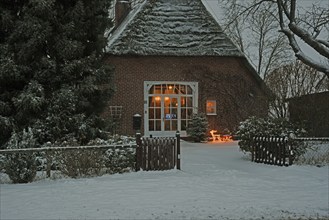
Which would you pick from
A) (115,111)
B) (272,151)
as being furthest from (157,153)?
(115,111)

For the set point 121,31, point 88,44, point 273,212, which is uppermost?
point 121,31

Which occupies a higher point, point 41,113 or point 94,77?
point 94,77

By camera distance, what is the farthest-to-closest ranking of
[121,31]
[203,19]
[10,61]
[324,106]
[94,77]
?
[203,19]
[121,31]
[324,106]
[94,77]
[10,61]

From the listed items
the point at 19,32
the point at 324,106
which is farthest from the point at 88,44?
the point at 324,106

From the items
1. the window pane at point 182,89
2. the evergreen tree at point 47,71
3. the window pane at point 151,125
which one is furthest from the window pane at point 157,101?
the evergreen tree at point 47,71

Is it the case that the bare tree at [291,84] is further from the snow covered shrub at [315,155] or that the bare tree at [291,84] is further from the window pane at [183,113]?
the window pane at [183,113]

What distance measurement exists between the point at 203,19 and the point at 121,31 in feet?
16.1

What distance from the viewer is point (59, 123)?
13859 millimetres

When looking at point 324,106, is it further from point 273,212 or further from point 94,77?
point 273,212

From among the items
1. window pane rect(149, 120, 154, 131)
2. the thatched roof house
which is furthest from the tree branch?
window pane rect(149, 120, 154, 131)

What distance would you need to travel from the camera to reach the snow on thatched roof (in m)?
24.0

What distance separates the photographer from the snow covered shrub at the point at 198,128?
2312 centimetres

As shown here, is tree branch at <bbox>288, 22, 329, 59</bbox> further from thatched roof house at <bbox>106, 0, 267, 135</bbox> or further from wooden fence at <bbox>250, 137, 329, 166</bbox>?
thatched roof house at <bbox>106, 0, 267, 135</bbox>

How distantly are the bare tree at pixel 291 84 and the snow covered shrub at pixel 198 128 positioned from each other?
3.69m
